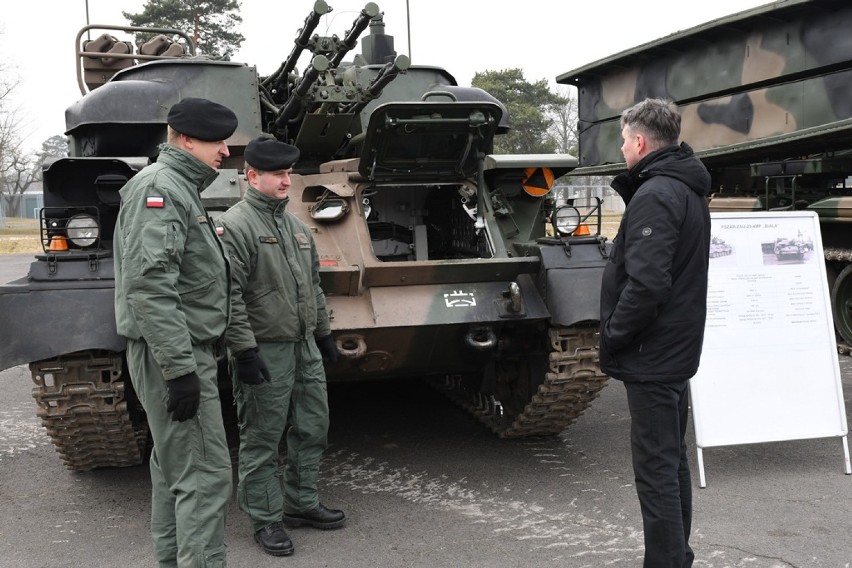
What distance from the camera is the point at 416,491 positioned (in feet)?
17.4

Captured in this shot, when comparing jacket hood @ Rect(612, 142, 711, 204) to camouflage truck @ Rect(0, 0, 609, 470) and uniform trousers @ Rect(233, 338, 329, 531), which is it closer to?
camouflage truck @ Rect(0, 0, 609, 470)

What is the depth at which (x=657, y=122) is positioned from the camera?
373 centimetres

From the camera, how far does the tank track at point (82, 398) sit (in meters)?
4.84

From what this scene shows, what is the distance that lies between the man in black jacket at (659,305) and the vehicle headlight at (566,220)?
6.41 ft

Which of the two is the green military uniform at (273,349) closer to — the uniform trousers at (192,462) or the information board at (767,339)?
the uniform trousers at (192,462)

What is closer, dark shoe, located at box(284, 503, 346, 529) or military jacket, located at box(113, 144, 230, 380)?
military jacket, located at box(113, 144, 230, 380)

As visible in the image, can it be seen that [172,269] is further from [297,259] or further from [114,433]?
[114,433]

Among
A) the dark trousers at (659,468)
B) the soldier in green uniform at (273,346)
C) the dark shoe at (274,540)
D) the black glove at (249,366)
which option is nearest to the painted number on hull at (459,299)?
the soldier in green uniform at (273,346)

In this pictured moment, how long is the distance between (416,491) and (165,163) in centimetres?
251

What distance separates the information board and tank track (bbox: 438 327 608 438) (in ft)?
2.08

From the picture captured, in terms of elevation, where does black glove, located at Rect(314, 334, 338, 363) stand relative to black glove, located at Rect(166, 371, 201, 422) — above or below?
above

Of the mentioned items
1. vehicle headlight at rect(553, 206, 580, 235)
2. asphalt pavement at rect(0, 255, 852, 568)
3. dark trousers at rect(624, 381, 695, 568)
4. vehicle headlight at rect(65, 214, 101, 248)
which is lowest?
asphalt pavement at rect(0, 255, 852, 568)

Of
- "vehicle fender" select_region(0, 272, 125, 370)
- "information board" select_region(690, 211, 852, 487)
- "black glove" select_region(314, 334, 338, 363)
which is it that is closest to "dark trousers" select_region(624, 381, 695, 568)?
"black glove" select_region(314, 334, 338, 363)

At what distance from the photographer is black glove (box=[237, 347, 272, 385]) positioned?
4.23 metres
